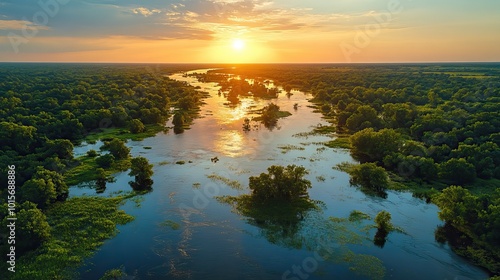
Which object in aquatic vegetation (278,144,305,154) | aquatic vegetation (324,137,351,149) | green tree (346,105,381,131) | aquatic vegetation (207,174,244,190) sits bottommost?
aquatic vegetation (207,174,244,190)

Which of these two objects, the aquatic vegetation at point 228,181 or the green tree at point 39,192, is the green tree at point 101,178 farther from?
the aquatic vegetation at point 228,181

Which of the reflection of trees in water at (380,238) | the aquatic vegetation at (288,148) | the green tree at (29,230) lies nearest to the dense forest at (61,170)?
the green tree at (29,230)

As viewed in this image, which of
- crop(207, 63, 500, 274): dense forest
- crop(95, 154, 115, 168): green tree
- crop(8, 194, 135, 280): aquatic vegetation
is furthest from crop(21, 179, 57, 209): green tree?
crop(207, 63, 500, 274): dense forest

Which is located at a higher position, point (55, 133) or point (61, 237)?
point (55, 133)

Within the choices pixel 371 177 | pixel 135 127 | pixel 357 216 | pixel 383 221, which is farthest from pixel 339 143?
pixel 135 127

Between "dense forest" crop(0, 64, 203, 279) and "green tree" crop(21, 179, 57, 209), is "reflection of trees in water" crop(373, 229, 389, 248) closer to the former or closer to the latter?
"dense forest" crop(0, 64, 203, 279)

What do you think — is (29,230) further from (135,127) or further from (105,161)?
(135,127)

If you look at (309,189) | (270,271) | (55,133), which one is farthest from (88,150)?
(270,271)

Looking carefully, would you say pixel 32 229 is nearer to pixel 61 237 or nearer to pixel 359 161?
pixel 61 237
